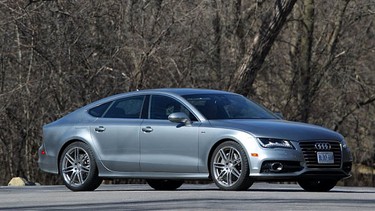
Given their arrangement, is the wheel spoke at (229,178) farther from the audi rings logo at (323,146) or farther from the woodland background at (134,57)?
the woodland background at (134,57)

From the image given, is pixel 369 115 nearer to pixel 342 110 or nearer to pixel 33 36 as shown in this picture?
pixel 342 110

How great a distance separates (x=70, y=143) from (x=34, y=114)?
1035cm

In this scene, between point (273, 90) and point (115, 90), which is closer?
point (115, 90)

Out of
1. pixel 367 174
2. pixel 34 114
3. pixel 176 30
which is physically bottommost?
pixel 367 174

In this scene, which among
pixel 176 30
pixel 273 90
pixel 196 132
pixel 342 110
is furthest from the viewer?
pixel 342 110

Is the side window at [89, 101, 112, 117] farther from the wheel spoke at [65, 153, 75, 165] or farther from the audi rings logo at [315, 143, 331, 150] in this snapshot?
the audi rings logo at [315, 143, 331, 150]

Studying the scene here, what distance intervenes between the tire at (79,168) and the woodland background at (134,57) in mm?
9645

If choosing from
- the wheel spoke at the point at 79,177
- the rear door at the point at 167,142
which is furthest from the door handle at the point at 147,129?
the wheel spoke at the point at 79,177

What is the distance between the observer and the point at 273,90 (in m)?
32.7

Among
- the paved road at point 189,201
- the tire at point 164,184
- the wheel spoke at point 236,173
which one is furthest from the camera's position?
the tire at point 164,184

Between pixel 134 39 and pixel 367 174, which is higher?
pixel 134 39

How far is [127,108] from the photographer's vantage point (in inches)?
699

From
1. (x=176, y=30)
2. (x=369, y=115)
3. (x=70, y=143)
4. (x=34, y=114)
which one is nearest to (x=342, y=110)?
(x=369, y=115)

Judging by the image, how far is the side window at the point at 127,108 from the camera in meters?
17.6
